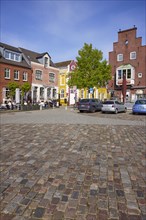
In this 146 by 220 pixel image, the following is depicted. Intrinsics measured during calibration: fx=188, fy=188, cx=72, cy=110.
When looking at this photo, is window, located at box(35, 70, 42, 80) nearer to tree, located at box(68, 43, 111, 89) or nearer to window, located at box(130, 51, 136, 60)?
tree, located at box(68, 43, 111, 89)

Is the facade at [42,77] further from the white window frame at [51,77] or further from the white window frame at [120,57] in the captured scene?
the white window frame at [120,57]

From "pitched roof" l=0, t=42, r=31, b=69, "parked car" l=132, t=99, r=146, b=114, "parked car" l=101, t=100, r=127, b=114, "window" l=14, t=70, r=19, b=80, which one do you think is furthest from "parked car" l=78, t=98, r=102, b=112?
"pitched roof" l=0, t=42, r=31, b=69

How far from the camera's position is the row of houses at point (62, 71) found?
32.6 m

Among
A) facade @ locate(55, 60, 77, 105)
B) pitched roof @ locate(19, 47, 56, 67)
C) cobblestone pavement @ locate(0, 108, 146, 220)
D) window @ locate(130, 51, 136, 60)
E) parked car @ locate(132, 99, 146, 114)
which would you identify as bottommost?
cobblestone pavement @ locate(0, 108, 146, 220)

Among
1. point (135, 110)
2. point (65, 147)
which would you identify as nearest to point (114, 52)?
point (135, 110)

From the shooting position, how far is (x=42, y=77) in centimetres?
3731

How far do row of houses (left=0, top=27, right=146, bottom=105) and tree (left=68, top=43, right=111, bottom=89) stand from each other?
172 inches

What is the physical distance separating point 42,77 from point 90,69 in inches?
461

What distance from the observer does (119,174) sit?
165 inches

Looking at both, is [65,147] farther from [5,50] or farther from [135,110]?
[5,50]

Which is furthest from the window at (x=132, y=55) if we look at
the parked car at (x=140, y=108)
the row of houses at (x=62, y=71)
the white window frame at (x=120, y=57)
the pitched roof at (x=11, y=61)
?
the parked car at (x=140, y=108)

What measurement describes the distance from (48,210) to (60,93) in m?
40.4

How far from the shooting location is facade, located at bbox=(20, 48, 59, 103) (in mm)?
35672

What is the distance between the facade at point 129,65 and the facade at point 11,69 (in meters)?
19.5
